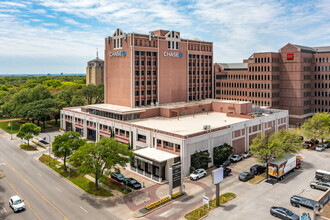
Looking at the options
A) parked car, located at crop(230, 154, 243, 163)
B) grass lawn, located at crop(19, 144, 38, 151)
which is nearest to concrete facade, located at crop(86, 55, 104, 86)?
grass lawn, located at crop(19, 144, 38, 151)

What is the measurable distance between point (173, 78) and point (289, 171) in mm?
49289

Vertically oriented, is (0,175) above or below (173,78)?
below

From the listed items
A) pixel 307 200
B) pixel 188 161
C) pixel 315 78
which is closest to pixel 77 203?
pixel 188 161

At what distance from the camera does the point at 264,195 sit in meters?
46.4

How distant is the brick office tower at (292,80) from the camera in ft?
337

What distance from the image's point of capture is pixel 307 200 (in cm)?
3981

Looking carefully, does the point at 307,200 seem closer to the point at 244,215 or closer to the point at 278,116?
the point at 244,215

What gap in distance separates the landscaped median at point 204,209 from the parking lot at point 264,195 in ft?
2.67

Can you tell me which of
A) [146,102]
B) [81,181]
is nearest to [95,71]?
[146,102]

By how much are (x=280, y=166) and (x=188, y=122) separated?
89.4 ft

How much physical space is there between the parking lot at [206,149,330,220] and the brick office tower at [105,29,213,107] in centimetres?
3888

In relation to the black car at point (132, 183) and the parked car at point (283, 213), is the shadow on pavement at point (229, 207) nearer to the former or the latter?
the parked car at point (283, 213)

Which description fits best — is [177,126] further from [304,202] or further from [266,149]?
[304,202]

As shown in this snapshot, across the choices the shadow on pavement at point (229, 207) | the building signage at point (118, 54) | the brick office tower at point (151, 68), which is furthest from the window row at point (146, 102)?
the shadow on pavement at point (229, 207)
